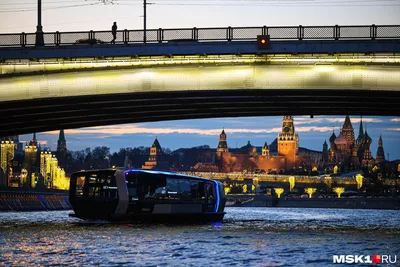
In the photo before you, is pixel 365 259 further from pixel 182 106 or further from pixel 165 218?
pixel 182 106

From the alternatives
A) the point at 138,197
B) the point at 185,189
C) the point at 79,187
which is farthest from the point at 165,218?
the point at 79,187

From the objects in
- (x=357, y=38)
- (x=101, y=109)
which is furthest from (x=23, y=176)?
(x=357, y=38)

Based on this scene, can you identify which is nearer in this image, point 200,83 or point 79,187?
point 200,83

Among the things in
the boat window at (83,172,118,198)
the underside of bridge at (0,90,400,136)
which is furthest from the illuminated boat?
the underside of bridge at (0,90,400,136)

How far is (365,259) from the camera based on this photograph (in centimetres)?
3512

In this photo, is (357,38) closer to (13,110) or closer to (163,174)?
(163,174)

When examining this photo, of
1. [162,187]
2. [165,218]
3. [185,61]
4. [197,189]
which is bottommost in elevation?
[165,218]

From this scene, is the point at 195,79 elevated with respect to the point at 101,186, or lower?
elevated

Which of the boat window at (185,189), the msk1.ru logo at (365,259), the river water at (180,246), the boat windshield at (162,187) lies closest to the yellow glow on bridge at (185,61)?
the boat windshield at (162,187)

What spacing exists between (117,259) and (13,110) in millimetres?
26808

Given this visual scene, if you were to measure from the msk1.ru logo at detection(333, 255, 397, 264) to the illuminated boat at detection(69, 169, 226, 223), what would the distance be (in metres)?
25.6

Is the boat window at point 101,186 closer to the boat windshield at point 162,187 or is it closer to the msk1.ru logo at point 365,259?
the boat windshield at point 162,187

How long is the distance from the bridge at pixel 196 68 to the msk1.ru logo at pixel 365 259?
16861mm

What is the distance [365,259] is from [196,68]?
834 inches
